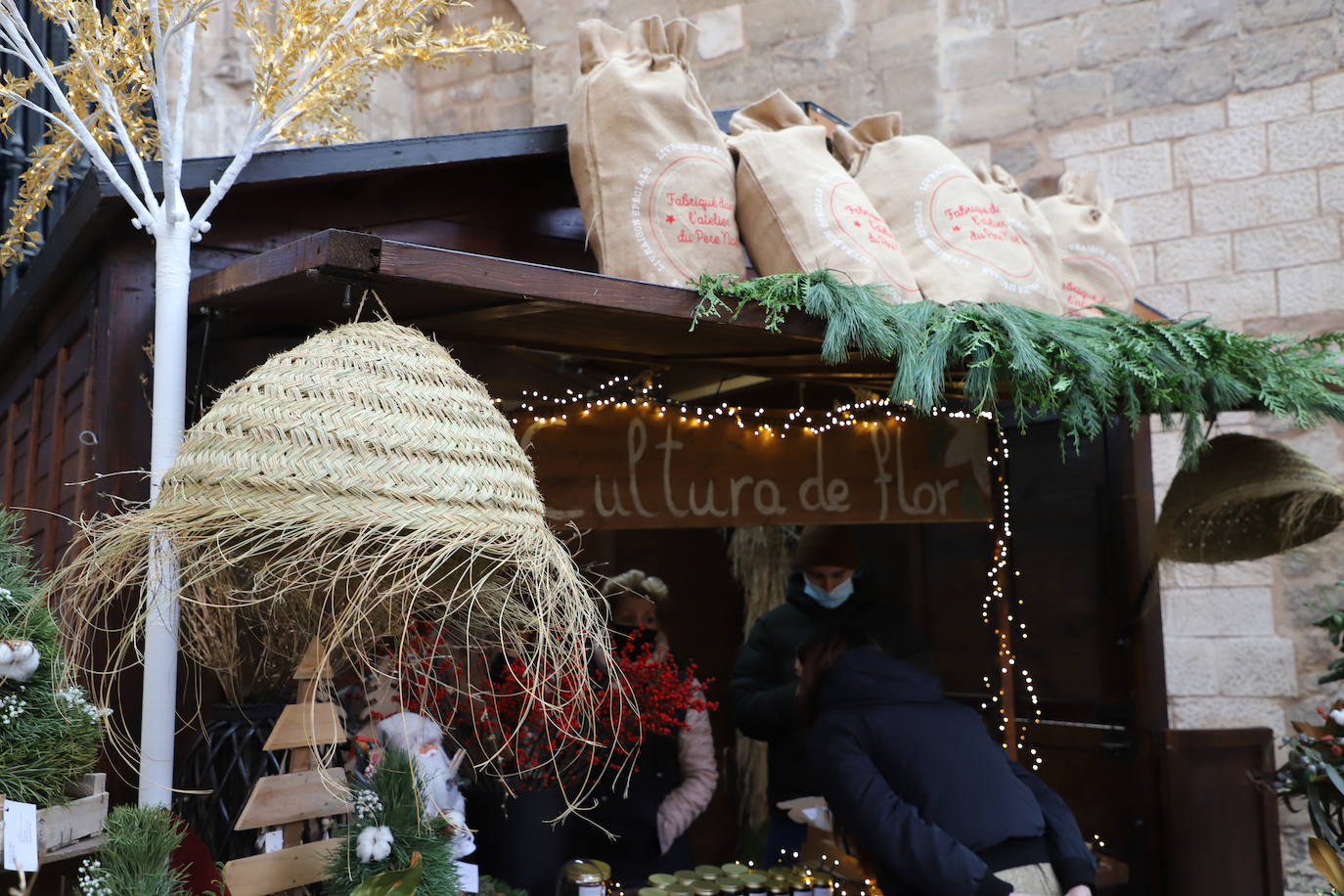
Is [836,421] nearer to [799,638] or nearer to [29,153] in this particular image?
[799,638]

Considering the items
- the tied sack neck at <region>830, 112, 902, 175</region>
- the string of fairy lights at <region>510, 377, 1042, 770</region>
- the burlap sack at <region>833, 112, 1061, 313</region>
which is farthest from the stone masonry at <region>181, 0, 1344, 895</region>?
the tied sack neck at <region>830, 112, 902, 175</region>

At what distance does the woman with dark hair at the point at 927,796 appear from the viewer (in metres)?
3.17

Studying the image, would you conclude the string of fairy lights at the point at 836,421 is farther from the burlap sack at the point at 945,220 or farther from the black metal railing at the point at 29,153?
the black metal railing at the point at 29,153

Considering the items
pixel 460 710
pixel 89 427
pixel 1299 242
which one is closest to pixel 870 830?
pixel 460 710

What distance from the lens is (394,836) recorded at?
244 centimetres

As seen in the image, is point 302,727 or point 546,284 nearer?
point 302,727

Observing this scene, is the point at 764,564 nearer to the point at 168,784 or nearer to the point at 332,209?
the point at 332,209

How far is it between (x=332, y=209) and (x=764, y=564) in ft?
11.1

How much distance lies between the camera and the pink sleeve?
4.04 m

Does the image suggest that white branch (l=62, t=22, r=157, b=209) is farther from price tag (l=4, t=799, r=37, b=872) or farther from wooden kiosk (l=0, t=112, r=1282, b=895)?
price tag (l=4, t=799, r=37, b=872)

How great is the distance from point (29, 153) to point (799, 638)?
389 centimetres

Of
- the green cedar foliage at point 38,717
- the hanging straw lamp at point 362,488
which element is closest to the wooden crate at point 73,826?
the green cedar foliage at point 38,717

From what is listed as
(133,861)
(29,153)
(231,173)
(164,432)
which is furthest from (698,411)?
(29,153)

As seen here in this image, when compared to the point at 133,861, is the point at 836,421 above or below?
above
